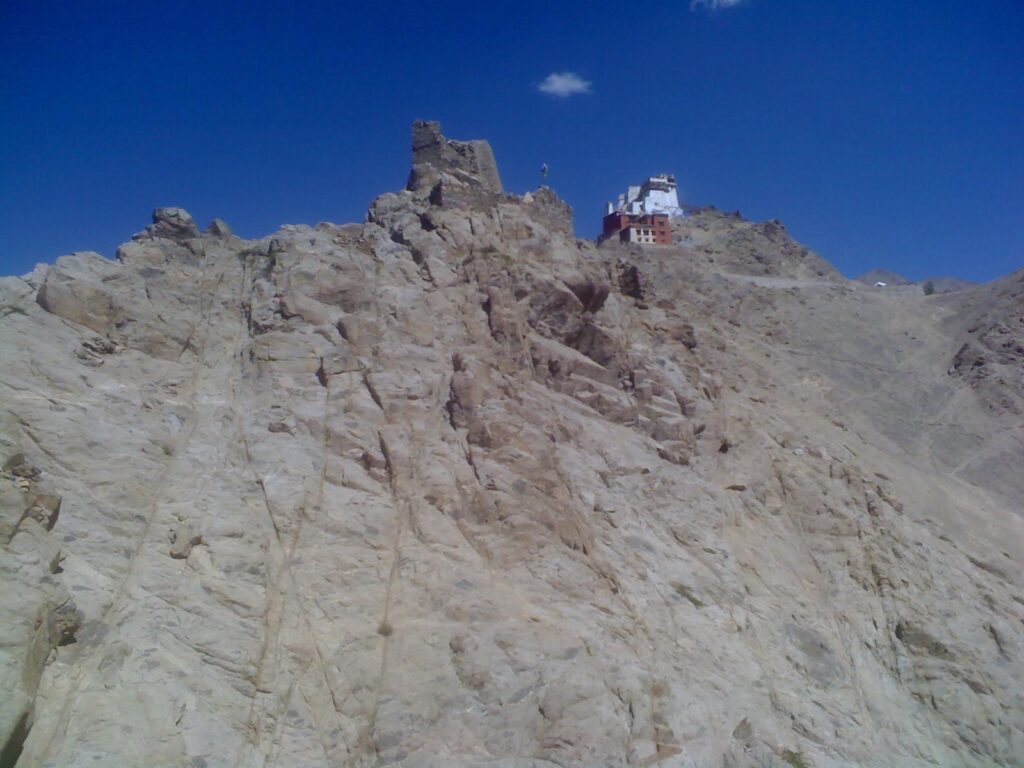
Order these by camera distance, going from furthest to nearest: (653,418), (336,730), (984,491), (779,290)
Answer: (779,290), (984,491), (653,418), (336,730)

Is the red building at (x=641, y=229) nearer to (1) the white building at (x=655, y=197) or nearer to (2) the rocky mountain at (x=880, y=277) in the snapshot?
(1) the white building at (x=655, y=197)

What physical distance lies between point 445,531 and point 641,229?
59.1 metres

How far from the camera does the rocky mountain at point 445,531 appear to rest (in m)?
15.2

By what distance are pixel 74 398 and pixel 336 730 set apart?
1002 centimetres

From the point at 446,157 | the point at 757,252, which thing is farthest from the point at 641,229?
the point at 446,157

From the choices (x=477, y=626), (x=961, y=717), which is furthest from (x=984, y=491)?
(x=477, y=626)

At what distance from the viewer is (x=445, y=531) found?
2002 centimetres

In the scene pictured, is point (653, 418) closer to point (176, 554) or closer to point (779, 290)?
point (176, 554)

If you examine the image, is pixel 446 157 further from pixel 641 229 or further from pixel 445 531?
pixel 641 229

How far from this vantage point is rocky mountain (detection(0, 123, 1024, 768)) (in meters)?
15.2

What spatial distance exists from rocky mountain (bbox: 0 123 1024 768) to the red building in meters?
38.9

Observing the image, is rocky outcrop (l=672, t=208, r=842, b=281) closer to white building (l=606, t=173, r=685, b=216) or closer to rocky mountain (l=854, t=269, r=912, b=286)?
white building (l=606, t=173, r=685, b=216)

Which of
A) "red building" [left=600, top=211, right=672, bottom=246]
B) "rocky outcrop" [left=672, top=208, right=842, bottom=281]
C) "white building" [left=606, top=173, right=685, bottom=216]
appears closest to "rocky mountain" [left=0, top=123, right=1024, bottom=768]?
"rocky outcrop" [left=672, top=208, right=842, bottom=281]

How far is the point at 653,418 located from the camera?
94.3 ft
